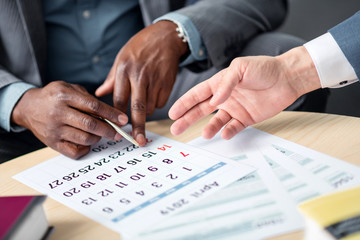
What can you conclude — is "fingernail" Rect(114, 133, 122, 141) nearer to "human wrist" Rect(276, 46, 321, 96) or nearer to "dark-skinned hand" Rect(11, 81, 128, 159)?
"dark-skinned hand" Rect(11, 81, 128, 159)

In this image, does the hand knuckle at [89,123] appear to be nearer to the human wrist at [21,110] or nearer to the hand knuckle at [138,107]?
the hand knuckle at [138,107]

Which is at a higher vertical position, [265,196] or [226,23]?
[226,23]

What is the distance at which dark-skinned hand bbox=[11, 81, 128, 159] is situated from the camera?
0.69 m

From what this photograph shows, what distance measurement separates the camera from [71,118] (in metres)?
0.70

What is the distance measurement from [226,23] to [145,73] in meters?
0.34

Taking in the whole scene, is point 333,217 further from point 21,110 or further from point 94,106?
point 21,110

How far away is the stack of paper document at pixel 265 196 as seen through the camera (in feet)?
1.38

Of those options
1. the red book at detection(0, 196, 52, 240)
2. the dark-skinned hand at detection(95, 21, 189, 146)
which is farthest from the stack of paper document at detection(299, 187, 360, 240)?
the dark-skinned hand at detection(95, 21, 189, 146)

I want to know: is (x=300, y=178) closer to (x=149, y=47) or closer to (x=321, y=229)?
(x=321, y=229)

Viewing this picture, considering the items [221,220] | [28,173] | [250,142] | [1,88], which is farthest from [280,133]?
[1,88]

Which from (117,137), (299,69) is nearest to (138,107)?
(117,137)

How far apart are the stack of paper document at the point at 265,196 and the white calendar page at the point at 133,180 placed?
0.07 ft

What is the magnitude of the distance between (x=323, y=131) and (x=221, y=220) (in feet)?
1.10

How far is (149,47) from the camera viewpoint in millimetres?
868
